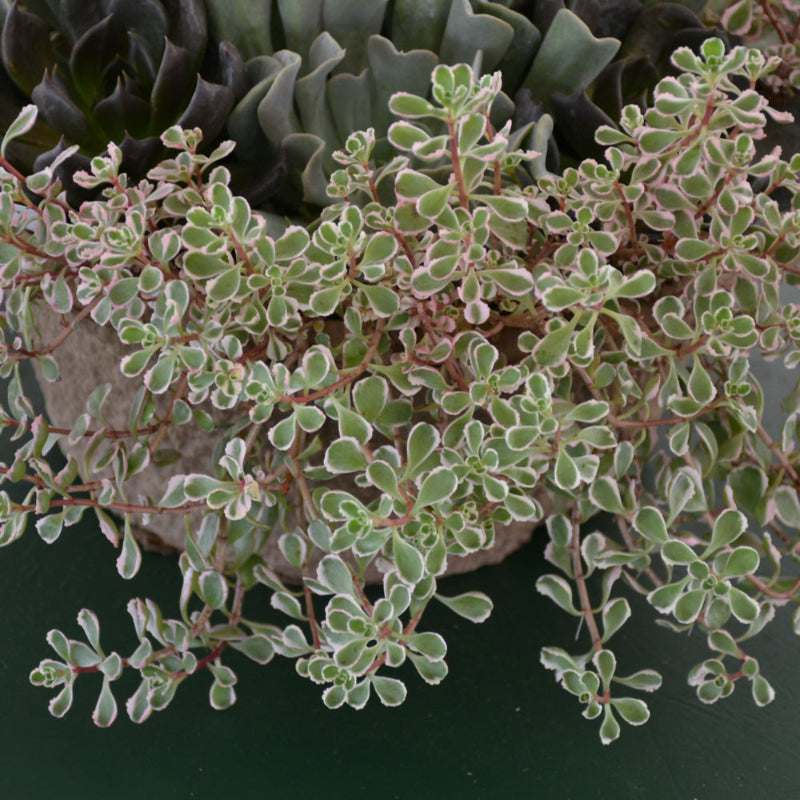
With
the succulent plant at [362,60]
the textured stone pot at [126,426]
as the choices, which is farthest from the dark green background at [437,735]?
the succulent plant at [362,60]

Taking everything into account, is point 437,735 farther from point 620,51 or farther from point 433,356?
point 620,51

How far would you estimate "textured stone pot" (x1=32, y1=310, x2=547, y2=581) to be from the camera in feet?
2.60

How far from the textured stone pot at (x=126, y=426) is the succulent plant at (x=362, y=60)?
0.22 m

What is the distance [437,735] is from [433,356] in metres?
0.36

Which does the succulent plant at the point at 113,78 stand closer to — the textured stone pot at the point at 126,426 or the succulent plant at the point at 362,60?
the succulent plant at the point at 362,60

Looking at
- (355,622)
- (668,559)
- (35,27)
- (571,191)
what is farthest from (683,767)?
(35,27)

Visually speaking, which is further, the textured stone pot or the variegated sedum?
the textured stone pot

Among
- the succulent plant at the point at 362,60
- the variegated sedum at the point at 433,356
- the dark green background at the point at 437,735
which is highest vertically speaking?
the succulent plant at the point at 362,60

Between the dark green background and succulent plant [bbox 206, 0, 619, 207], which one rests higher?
succulent plant [bbox 206, 0, 619, 207]

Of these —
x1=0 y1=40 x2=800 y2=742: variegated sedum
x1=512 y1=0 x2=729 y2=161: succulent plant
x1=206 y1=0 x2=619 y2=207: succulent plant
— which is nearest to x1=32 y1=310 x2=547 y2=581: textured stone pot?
x1=0 y1=40 x2=800 y2=742: variegated sedum

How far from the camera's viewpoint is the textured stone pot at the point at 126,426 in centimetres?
79

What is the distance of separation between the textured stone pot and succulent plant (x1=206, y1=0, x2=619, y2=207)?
0.73 feet

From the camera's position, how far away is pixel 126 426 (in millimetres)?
840

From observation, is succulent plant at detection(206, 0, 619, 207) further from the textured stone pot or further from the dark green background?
the dark green background
